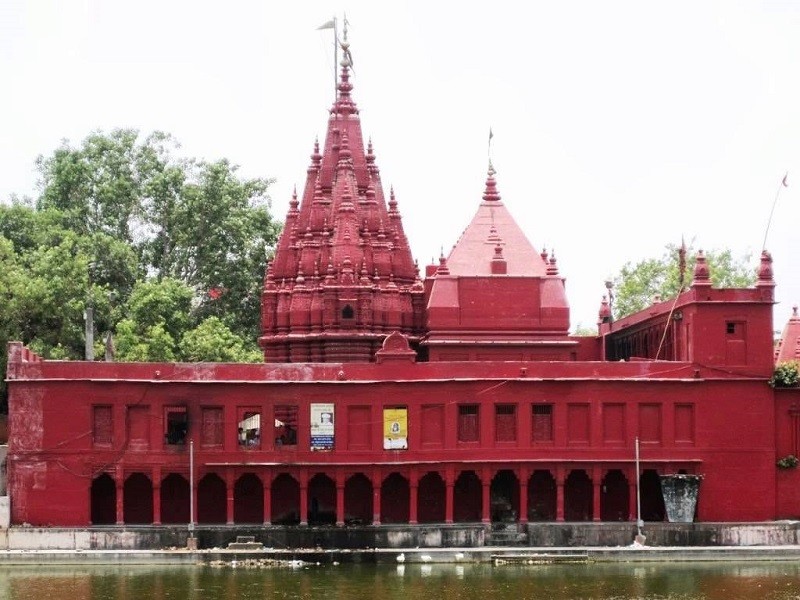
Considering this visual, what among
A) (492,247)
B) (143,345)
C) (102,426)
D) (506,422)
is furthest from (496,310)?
(143,345)

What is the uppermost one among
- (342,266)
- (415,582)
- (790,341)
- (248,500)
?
(342,266)

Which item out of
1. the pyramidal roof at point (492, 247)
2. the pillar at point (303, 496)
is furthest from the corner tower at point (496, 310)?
the pillar at point (303, 496)

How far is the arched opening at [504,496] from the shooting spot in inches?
2425

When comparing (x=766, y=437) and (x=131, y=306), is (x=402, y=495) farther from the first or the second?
(x=131, y=306)

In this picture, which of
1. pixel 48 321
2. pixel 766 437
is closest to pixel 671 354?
pixel 766 437

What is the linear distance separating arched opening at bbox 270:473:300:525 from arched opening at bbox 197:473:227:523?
1.49m

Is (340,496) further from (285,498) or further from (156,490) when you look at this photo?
(156,490)

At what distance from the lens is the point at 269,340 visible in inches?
2618

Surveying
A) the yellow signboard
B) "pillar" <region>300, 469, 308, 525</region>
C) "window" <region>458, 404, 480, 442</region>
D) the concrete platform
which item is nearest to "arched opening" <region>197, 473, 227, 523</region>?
"pillar" <region>300, 469, 308, 525</region>

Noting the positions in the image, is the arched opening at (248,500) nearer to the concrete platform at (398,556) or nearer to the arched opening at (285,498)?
the arched opening at (285,498)

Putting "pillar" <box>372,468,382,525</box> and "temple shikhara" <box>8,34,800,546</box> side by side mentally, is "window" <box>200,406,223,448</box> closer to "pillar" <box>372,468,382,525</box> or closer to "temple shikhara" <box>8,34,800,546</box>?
"temple shikhara" <box>8,34,800,546</box>

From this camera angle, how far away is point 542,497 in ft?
204

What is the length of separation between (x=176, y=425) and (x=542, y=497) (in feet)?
36.2

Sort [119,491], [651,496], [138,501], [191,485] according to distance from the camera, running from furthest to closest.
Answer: [651,496], [138,501], [119,491], [191,485]
